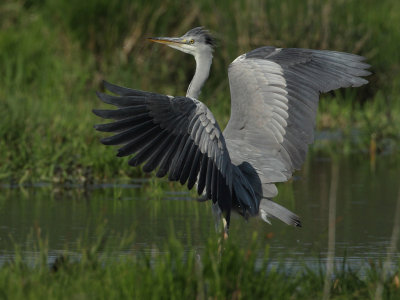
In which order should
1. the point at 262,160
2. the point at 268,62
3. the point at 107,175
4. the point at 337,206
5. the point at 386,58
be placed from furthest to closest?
the point at 386,58, the point at 107,175, the point at 337,206, the point at 268,62, the point at 262,160

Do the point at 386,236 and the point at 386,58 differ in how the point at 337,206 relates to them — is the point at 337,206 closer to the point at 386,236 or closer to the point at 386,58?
the point at 386,236

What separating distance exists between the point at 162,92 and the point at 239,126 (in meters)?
4.94

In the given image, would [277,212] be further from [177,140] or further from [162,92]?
[162,92]

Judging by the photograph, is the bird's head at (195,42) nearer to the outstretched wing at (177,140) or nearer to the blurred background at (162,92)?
the blurred background at (162,92)

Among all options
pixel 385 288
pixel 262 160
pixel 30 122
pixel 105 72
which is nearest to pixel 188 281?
pixel 385 288

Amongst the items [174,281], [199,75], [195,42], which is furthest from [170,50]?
[174,281]

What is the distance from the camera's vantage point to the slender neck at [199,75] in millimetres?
6590

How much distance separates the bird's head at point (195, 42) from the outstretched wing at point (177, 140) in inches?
67.6

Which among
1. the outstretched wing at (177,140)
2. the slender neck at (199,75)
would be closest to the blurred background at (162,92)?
the outstretched wing at (177,140)

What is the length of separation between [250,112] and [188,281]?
7.66ft

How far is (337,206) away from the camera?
7.27 meters

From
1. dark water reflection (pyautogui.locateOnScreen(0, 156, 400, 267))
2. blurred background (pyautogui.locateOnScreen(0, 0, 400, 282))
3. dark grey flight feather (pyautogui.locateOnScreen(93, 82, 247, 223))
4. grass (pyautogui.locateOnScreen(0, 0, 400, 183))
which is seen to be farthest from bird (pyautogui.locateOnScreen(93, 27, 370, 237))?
grass (pyautogui.locateOnScreen(0, 0, 400, 183))

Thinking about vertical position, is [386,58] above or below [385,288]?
above

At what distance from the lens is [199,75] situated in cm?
671
